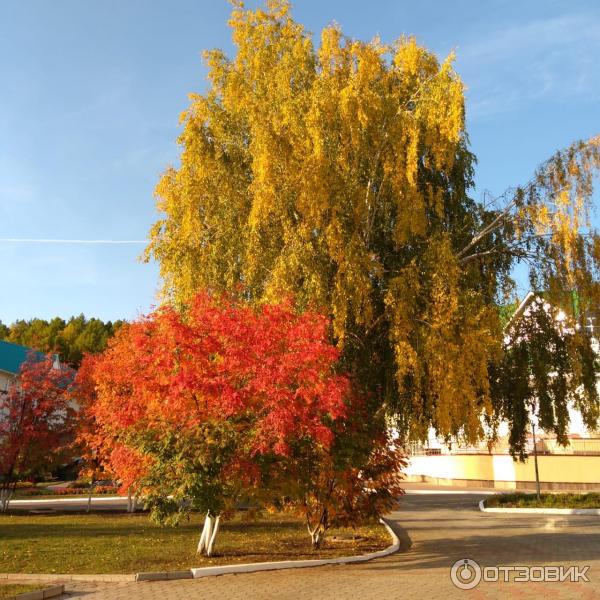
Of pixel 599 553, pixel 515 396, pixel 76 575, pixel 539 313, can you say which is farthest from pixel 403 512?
pixel 76 575

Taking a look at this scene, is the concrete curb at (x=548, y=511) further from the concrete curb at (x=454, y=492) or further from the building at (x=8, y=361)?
the building at (x=8, y=361)

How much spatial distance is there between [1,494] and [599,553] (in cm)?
2310

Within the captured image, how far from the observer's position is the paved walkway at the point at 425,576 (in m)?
9.61

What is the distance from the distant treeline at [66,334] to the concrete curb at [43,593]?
6735cm

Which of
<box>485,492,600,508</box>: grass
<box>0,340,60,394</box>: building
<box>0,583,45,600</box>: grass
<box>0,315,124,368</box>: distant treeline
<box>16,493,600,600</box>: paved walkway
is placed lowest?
<box>16,493,600,600</box>: paved walkway

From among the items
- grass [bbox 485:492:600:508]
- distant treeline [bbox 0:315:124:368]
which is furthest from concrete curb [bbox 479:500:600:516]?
distant treeline [bbox 0:315:124:368]

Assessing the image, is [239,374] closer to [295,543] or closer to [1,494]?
[295,543]

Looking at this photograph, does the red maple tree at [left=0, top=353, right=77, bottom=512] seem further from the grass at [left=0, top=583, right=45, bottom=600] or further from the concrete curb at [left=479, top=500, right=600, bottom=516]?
the concrete curb at [left=479, top=500, right=600, bottom=516]

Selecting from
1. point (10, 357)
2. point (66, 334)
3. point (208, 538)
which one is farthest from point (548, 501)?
point (66, 334)

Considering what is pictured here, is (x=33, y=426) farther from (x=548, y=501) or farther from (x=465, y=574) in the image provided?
(x=548, y=501)

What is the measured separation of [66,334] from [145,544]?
79553 millimetres

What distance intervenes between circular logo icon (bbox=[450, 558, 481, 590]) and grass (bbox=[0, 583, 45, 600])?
669 centimetres

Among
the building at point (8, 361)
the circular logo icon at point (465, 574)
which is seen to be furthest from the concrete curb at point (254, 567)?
the building at point (8, 361)

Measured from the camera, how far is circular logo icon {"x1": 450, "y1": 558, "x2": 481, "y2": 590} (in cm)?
1031
